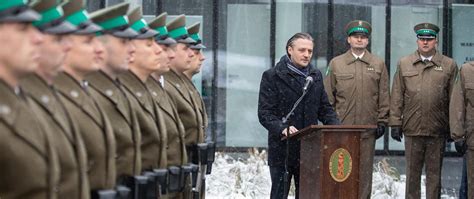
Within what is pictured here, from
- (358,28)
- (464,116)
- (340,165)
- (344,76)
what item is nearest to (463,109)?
(464,116)

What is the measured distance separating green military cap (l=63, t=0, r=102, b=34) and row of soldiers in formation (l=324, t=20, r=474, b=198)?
23.5ft

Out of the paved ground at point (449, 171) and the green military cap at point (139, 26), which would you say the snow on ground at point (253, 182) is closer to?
the paved ground at point (449, 171)

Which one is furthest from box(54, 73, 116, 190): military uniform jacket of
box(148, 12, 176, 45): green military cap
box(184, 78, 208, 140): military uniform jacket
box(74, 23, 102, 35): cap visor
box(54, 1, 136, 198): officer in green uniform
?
box(184, 78, 208, 140): military uniform jacket

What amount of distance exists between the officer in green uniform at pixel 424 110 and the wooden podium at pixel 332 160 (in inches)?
99.2

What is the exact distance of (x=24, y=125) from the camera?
541 cm

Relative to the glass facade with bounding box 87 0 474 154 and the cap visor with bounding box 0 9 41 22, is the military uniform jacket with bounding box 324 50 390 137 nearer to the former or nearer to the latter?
the glass facade with bounding box 87 0 474 154

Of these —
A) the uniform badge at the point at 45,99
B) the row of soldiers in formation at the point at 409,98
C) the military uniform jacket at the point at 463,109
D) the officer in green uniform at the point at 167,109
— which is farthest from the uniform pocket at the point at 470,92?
the uniform badge at the point at 45,99

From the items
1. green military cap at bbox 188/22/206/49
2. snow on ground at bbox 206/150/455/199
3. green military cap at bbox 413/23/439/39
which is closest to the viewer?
green military cap at bbox 188/22/206/49

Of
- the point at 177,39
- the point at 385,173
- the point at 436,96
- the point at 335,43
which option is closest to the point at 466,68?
the point at 436,96

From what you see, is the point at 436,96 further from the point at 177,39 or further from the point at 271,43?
the point at 271,43

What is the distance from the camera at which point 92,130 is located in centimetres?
650

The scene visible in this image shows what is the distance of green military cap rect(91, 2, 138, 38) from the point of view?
7109 millimetres

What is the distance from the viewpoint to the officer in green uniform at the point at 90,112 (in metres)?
6.35

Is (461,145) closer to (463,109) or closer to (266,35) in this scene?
(463,109)
